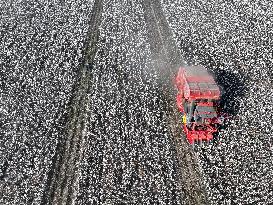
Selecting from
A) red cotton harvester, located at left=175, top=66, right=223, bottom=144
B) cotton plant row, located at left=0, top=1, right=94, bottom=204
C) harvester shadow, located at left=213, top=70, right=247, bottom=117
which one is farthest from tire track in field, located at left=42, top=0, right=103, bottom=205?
harvester shadow, located at left=213, top=70, right=247, bottom=117

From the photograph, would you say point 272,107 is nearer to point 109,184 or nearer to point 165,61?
point 165,61

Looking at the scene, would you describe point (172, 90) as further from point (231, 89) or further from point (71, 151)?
point (71, 151)

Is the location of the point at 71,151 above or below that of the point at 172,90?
below

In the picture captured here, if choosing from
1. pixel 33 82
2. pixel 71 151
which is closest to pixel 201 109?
pixel 71 151

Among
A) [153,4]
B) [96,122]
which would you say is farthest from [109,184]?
[153,4]

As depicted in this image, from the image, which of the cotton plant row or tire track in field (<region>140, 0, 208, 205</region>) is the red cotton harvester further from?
the cotton plant row
